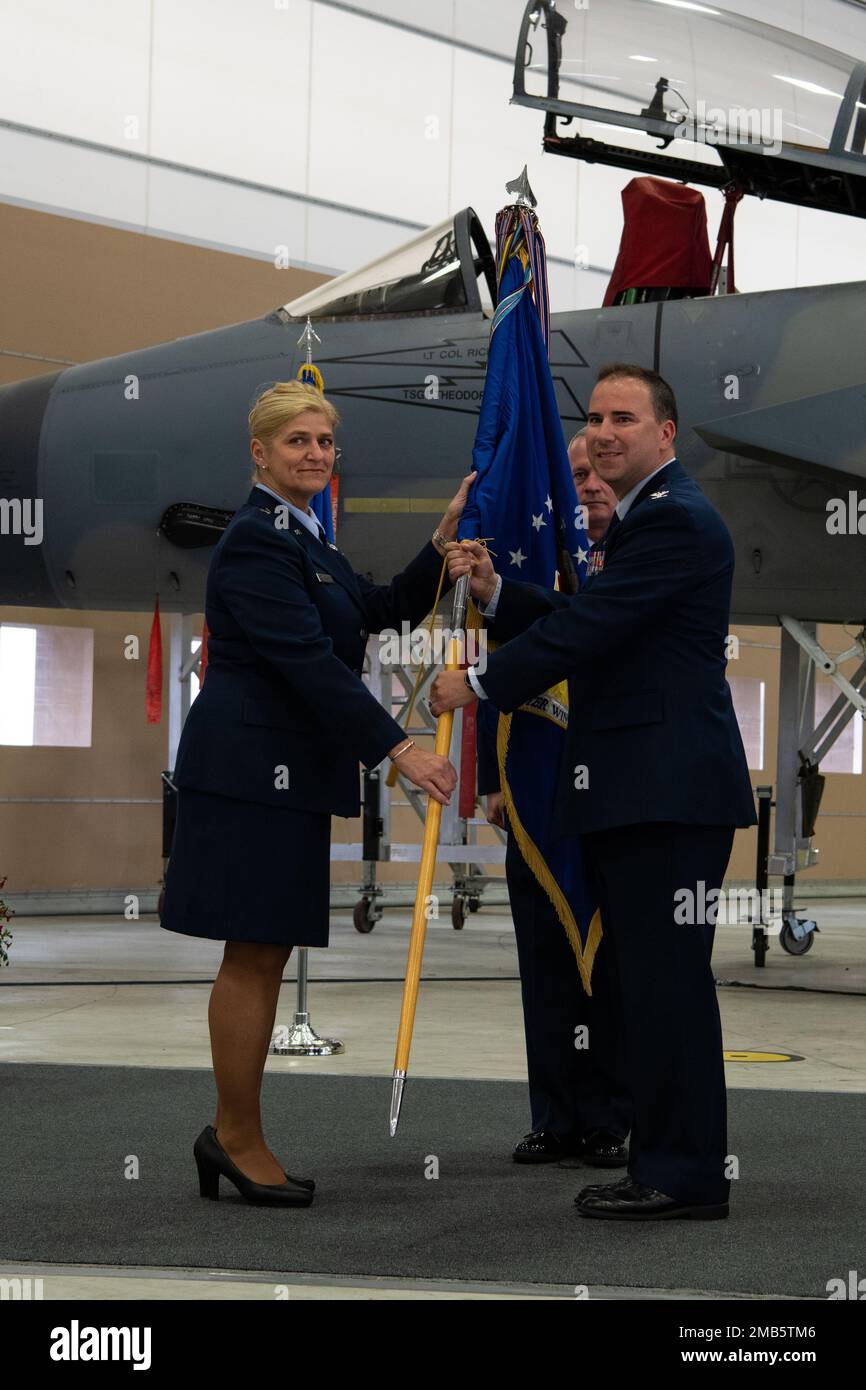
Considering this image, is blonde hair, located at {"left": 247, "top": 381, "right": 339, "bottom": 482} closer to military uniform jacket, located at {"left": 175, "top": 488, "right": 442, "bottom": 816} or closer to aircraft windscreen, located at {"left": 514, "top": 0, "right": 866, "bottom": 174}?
military uniform jacket, located at {"left": 175, "top": 488, "right": 442, "bottom": 816}

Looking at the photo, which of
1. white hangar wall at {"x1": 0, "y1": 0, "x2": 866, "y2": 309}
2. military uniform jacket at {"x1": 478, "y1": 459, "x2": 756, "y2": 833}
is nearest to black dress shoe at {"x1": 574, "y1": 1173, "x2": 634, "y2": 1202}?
military uniform jacket at {"x1": 478, "y1": 459, "x2": 756, "y2": 833}

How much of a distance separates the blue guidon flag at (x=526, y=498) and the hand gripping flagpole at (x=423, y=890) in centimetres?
26

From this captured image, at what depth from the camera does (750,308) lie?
7.45 meters

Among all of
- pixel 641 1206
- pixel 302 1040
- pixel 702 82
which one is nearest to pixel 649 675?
pixel 641 1206

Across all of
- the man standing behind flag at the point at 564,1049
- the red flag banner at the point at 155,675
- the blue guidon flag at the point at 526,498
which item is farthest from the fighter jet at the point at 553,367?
the man standing behind flag at the point at 564,1049

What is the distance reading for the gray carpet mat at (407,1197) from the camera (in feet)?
9.51

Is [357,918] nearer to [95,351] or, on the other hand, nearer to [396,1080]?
[95,351]

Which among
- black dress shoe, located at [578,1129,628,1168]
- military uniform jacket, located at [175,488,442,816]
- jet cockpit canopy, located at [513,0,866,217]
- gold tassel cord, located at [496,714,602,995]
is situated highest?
jet cockpit canopy, located at [513,0,866,217]

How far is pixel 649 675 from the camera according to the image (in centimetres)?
345

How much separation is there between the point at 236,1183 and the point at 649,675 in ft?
4.66

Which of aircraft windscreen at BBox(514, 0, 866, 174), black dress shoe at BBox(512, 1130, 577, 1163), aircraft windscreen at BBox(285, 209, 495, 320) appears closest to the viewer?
black dress shoe at BBox(512, 1130, 577, 1163)

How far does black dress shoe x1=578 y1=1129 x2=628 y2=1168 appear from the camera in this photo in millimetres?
3900

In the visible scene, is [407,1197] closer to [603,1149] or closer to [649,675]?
[603,1149]

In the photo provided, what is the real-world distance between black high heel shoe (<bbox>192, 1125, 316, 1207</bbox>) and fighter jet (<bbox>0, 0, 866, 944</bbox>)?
448 centimetres
